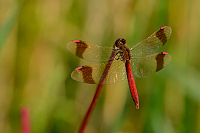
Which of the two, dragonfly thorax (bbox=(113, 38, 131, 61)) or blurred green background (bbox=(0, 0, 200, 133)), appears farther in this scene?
blurred green background (bbox=(0, 0, 200, 133))

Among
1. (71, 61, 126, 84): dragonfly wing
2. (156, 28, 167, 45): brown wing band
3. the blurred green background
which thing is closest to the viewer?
(71, 61, 126, 84): dragonfly wing

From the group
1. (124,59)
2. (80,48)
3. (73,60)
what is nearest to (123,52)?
(124,59)

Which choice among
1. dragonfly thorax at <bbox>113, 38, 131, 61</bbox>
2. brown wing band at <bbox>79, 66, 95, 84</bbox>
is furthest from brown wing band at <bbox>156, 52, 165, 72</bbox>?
brown wing band at <bbox>79, 66, 95, 84</bbox>

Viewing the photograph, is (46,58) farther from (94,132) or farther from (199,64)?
(199,64)

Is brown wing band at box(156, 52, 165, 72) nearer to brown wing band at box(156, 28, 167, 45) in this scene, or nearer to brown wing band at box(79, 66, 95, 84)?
brown wing band at box(156, 28, 167, 45)

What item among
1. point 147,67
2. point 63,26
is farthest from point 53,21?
point 147,67

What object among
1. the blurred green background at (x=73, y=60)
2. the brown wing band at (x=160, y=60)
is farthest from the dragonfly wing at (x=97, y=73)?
the blurred green background at (x=73, y=60)
